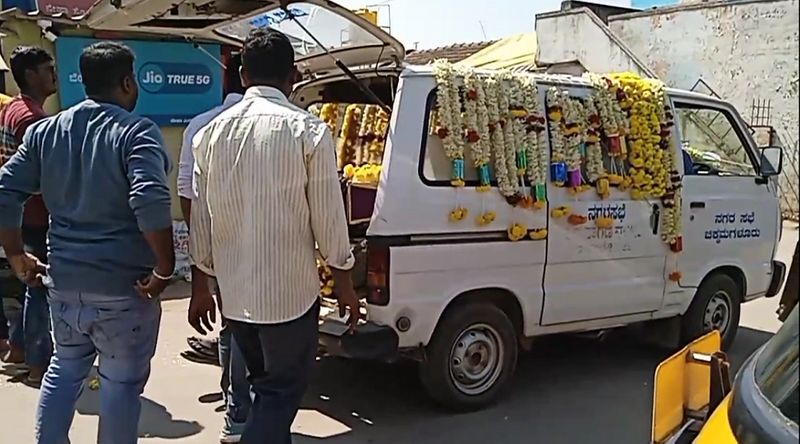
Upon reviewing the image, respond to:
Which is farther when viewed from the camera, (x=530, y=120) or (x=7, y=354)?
(x=7, y=354)

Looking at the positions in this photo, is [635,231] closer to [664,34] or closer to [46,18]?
[46,18]

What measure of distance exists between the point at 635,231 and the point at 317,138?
2.99 meters

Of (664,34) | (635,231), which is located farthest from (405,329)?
(664,34)

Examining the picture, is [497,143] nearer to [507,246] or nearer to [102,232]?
[507,246]

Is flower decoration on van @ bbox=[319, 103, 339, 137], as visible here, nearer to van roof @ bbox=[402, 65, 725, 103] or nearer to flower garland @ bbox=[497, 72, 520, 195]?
van roof @ bbox=[402, 65, 725, 103]

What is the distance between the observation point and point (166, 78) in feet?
27.8

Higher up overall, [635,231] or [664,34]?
[664,34]

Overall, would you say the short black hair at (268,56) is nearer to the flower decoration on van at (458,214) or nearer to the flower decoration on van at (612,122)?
the flower decoration on van at (458,214)

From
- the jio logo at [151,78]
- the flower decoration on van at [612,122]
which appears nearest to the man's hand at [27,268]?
the flower decoration on van at [612,122]

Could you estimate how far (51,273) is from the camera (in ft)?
11.3

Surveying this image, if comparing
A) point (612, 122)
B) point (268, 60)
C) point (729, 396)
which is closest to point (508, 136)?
point (612, 122)

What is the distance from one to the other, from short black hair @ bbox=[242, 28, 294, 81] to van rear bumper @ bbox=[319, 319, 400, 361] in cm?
157

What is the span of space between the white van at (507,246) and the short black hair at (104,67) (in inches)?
62.3

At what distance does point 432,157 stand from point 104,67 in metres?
1.93
